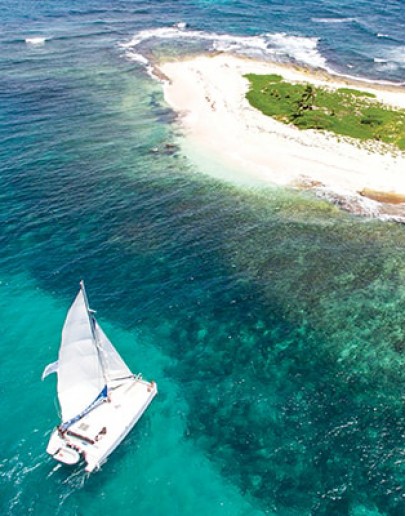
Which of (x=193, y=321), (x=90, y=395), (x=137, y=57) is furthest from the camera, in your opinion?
(x=137, y=57)

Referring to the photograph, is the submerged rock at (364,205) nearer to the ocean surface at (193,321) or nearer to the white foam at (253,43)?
the ocean surface at (193,321)

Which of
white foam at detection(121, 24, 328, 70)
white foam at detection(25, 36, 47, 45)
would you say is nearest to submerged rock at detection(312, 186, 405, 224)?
white foam at detection(121, 24, 328, 70)

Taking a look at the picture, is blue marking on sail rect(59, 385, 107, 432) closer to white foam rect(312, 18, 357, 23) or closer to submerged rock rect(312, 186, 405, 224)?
submerged rock rect(312, 186, 405, 224)

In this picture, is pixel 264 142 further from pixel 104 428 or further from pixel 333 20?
pixel 333 20

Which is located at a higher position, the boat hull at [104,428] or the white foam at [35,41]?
the white foam at [35,41]

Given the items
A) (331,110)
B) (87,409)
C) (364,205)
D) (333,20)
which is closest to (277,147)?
(331,110)

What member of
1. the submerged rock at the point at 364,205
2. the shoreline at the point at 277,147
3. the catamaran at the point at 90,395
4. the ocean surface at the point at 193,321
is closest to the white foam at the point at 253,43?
the shoreline at the point at 277,147
